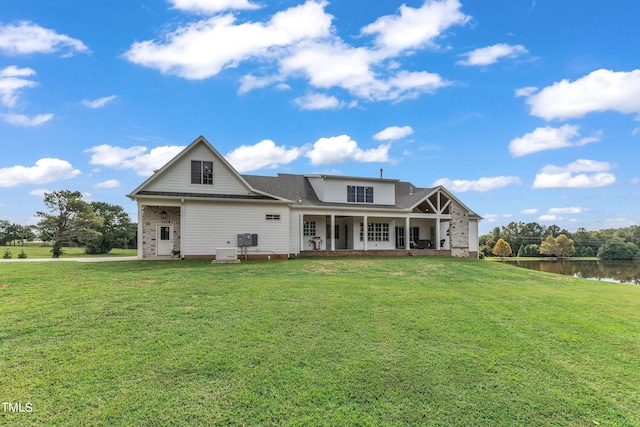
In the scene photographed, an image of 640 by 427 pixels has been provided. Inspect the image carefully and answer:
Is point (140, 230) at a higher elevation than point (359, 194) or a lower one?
lower

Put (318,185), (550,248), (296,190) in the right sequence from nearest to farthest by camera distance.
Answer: (296,190) < (318,185) < (550,248)

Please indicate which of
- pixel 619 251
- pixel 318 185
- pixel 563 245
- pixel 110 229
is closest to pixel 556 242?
pixel 563 245

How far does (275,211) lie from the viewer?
17.9 metres

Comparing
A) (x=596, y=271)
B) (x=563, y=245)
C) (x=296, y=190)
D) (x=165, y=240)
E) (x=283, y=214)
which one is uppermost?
(x=296, y=190)

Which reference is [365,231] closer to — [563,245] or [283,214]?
[283,214]

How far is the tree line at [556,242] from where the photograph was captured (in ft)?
192

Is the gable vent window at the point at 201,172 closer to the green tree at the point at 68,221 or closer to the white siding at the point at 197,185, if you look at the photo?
the white siding at the point at 197,185

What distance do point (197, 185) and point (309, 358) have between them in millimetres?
14478

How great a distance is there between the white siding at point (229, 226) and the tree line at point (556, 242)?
154 feet

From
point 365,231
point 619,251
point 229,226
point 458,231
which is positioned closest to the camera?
point 229,226

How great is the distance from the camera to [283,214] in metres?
18.0

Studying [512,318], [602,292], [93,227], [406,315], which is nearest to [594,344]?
[512,318]

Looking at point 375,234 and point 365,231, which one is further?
point 375,234

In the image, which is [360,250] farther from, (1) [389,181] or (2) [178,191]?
(2) [178,191]
